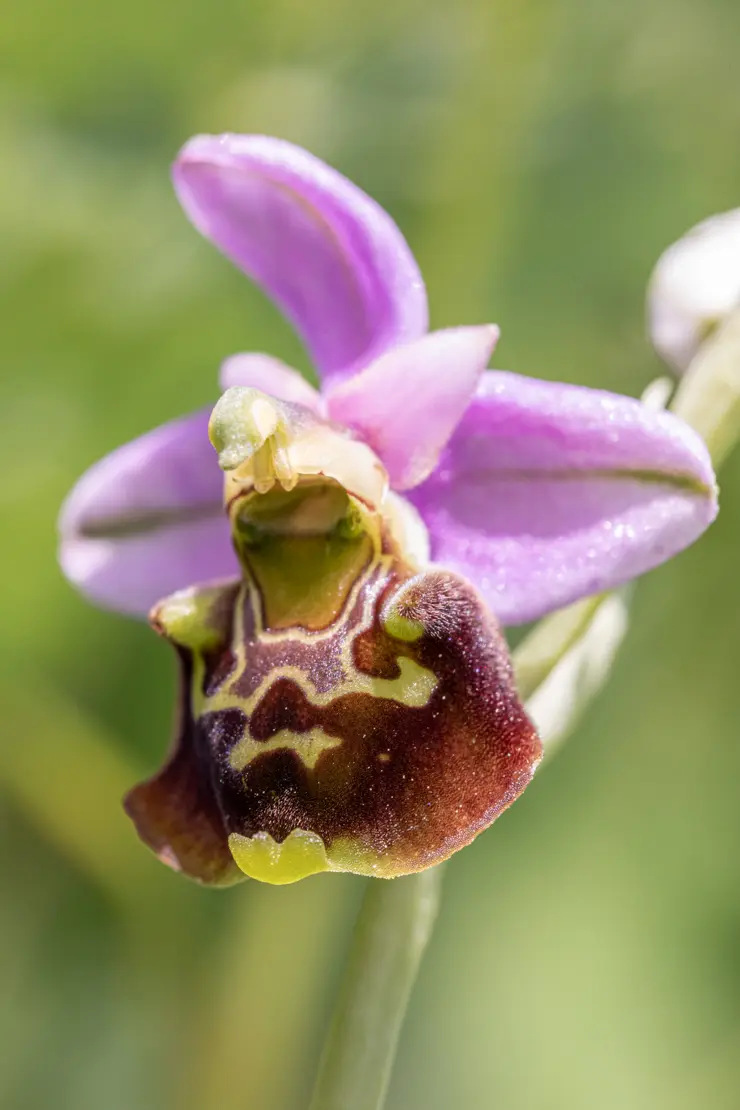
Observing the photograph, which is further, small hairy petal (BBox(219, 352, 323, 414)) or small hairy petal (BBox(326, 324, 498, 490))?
small hairy petal (BBox(219, 352, 323, 414))

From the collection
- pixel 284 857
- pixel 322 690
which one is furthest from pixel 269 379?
pixel 284 857

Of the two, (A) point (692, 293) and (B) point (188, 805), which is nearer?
(B) point (188, 805)

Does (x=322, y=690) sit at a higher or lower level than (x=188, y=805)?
higher

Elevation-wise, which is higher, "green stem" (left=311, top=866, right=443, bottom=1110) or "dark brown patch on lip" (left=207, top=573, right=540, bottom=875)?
"dark brown patch on lip" (left=207, top=573, right=540, bottom=875)

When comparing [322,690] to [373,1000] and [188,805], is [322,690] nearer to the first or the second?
[188,805]

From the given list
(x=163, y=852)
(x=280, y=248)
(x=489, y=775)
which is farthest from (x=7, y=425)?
(x=489, y=775)

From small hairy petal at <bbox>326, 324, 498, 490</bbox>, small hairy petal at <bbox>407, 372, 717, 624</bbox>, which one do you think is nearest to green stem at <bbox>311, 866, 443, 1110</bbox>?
small hairy petal at <bbox>407, 372, 717, 624</bbox>

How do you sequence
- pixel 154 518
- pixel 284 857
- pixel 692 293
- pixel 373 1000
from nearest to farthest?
1. pixel 284 857
2. pixel 373 1000
3. pixel 692 293
4. pixel 154 518

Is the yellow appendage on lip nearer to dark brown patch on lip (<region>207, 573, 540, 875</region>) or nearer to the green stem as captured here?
dark brown patch on lip (<region>207, 573, 540, 875</region>)
